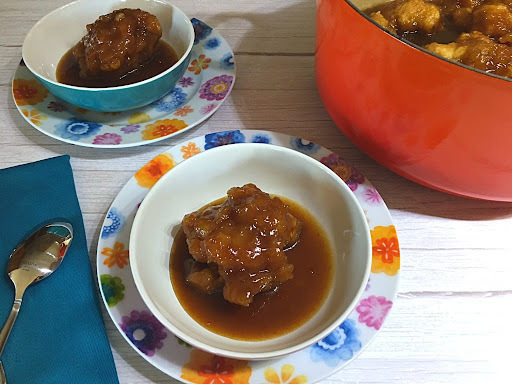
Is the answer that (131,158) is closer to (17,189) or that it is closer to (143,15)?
(17,189)

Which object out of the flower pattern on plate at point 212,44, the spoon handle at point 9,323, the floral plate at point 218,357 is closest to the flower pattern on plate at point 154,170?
the floral plate at point 218,357

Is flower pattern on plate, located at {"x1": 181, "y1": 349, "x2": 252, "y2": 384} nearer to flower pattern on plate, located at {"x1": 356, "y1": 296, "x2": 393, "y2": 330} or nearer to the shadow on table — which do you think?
flower pattern on plate, located at {"x1": 356, "y1": 296, "x2": 393, "y2": 330}

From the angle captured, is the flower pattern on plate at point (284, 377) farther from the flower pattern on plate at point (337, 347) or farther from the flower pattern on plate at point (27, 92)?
the flower pattern on plate at point (27, 92)

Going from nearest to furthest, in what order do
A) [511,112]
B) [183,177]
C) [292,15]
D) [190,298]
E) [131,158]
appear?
1. [511,112]
2. [190,298]
3. [183,177]
4. [131,158]
5. [292,15]

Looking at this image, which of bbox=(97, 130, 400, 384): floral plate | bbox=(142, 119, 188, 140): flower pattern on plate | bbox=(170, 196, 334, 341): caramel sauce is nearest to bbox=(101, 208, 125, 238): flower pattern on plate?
bbox=(97, 130, 400, 384): floral plate

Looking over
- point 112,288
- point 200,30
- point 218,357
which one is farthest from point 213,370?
point 200,30

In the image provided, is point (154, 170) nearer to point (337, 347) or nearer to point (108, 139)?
point (108, 139)

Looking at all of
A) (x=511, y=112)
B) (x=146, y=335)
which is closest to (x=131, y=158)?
(x=146, y=335)
